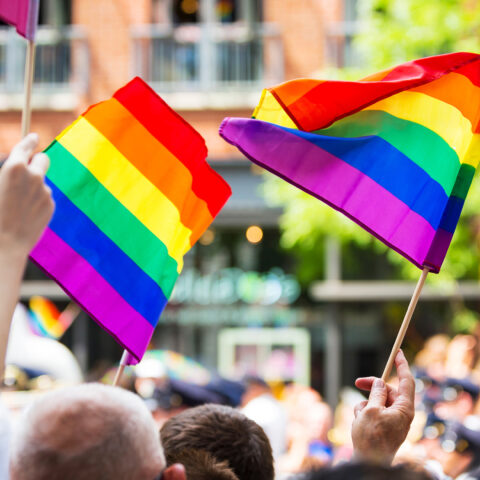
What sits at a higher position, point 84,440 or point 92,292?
point 84,440

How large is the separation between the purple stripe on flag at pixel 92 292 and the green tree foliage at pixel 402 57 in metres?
6.80

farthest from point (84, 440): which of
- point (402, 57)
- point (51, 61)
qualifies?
point (51, 61)

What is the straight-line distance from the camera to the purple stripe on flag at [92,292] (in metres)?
2.77

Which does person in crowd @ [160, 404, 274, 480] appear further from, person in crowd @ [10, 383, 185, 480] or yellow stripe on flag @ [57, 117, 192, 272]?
yellow stripe on flag @ [57, 117, 192, 272]

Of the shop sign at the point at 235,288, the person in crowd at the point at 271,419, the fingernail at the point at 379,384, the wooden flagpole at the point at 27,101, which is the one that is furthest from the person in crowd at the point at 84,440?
the shop sign at the point at 235,288

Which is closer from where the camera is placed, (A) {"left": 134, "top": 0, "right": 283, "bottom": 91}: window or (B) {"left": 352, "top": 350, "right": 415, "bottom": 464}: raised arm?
(B) {"left": 352, "top": 350, "right": 415, "bottom": 464}: raised arm

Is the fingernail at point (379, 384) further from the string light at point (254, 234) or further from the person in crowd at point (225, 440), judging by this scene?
the string light at point (254, 234)

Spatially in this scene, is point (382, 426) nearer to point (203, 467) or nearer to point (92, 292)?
point (203, 467)

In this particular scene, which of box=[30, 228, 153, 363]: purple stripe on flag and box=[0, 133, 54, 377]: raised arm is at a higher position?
box=[0, 133, 54, 377]: raised arm

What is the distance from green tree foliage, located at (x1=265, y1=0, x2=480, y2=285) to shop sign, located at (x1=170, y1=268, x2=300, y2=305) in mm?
626

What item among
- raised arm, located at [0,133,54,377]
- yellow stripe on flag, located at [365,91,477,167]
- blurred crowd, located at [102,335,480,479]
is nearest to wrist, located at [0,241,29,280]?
raised arm, located at [0,133,54,377]

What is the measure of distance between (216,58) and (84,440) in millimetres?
11083

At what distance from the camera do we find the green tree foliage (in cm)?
910

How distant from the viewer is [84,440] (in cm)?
154
